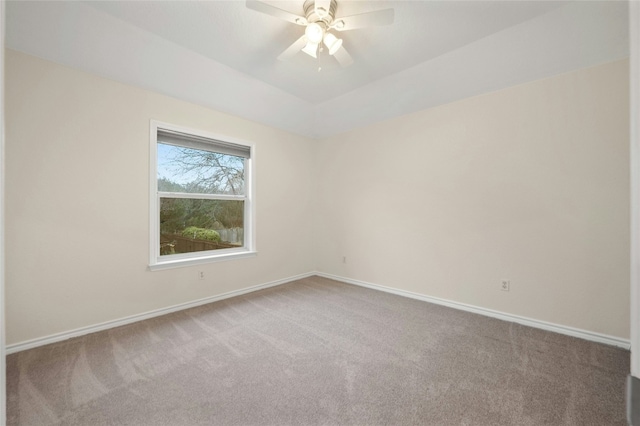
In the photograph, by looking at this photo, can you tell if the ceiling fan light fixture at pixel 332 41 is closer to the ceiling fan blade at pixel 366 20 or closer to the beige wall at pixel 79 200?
the ceiling fan blade at pixel 366 20

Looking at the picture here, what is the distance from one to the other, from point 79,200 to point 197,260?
124cm

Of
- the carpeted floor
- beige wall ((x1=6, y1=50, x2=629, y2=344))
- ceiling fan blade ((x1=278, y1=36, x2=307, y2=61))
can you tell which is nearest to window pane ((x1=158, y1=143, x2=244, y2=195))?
beige wall ((x1=6, y1=50, x2=629, y2=344))

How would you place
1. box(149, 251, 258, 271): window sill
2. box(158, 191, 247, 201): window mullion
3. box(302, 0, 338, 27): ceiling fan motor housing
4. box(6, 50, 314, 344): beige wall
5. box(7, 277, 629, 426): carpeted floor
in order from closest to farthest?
1. box(7, 277, 629, 426): carpeted floor
2. box(302, 0, 338, 27): ceiling fan motor housing
3. box(6, 50, 314, 344): beige wall
4. box(149, 251, 258, 271): window sill
5. box(158, 191, 247, 201): window mullion

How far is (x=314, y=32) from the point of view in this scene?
2070 mm

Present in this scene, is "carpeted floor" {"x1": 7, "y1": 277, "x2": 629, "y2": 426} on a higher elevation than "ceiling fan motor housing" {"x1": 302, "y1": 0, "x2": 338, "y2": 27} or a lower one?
lower

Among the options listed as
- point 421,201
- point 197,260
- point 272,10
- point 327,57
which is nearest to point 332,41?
point 272,10

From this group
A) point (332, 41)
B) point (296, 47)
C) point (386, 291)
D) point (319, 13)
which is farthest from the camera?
point (386, 291)

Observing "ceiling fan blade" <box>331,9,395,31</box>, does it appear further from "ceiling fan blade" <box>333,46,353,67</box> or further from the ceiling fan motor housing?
"ceiling fan blade" <box>333,46,353,67</box>

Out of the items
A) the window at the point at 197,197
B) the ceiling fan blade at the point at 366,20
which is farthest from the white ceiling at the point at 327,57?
the window at the point at 197,197

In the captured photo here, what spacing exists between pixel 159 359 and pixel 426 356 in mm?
2055

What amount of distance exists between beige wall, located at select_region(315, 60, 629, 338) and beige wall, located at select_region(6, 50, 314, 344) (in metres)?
2.41

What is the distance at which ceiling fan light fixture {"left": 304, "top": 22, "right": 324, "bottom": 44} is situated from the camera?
6.74 feet

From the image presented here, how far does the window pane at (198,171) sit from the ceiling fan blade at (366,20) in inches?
83.9

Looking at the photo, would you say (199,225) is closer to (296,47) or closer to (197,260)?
(197,260)
